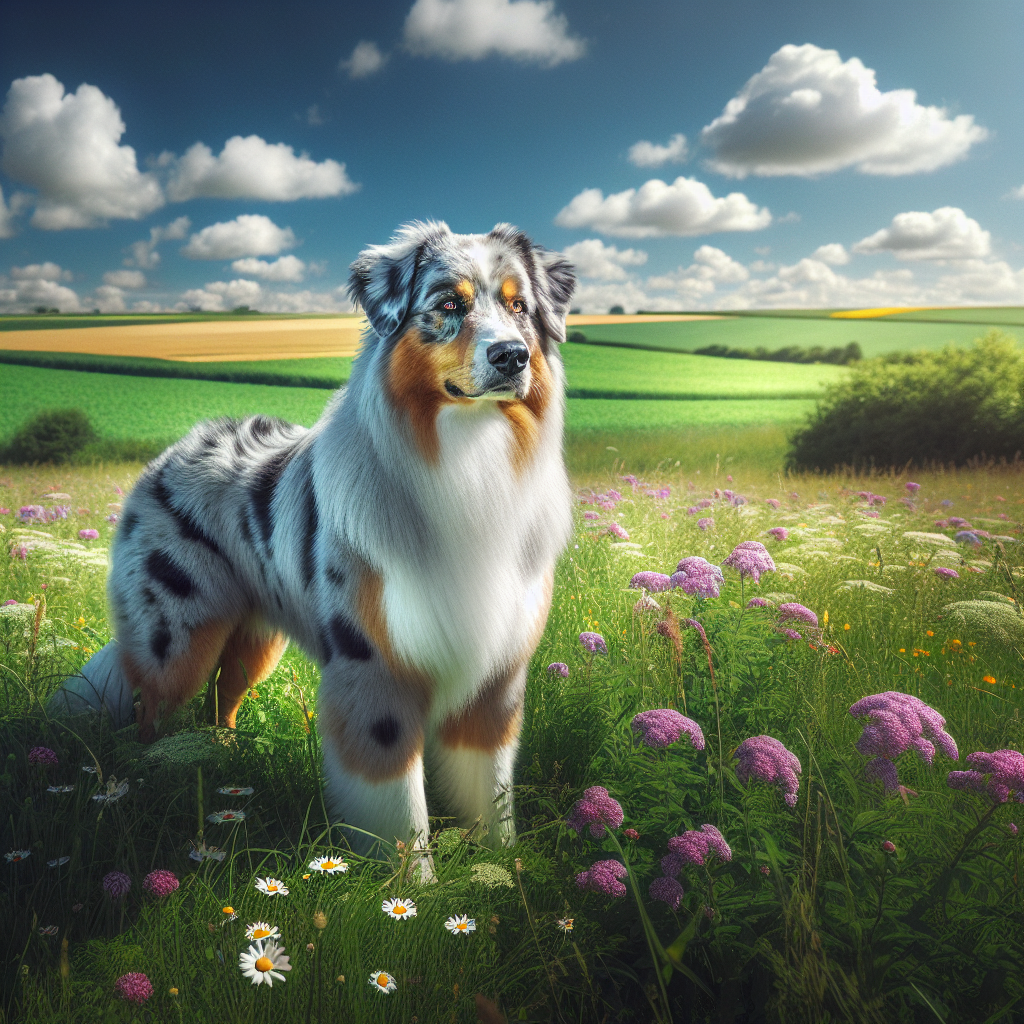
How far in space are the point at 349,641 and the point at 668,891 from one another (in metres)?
1.33

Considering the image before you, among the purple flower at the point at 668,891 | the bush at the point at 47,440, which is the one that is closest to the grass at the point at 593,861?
the purple flower at the point at 668,891

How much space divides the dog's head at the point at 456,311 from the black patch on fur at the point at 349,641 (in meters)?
0.85

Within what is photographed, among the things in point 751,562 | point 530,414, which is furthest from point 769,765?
point 530,414

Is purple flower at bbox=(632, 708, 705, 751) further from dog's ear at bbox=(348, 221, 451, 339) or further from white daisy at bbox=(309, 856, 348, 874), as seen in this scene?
dog's ear at bbox=(348, 221, 451, 339)

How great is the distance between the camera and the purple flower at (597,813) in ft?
6.31

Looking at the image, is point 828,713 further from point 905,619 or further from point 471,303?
point 471,303

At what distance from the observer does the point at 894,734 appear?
75.1 inches

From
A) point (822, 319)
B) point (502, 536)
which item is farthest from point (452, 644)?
point (822, 319)

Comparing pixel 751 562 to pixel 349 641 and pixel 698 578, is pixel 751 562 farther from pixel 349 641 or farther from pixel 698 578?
pixel 349 641

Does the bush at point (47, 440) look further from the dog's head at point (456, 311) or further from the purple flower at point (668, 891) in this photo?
the purple flower at point (668, 891)

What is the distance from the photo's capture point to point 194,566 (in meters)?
3.10

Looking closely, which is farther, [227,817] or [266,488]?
[266,488]

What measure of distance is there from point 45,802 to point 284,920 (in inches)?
45.3

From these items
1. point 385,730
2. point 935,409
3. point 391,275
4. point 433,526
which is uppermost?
point 391,275
